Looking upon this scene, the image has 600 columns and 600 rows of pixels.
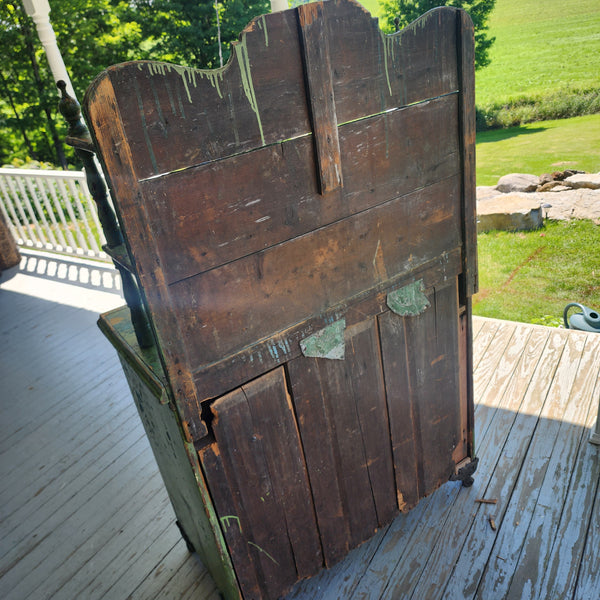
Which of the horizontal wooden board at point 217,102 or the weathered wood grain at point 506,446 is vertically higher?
the horizontal wooden board at point 217,102

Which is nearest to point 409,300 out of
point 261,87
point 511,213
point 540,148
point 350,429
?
point 350,429

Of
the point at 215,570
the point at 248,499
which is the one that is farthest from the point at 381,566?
the point at 248,499

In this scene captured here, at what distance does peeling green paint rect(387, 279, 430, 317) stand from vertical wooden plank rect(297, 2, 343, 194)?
0.47m

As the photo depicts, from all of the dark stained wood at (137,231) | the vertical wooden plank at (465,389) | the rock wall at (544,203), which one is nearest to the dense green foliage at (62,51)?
the rock wall at (544,203)

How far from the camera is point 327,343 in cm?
150

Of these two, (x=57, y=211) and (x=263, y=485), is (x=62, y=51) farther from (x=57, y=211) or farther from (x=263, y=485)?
(x=263, y=485)

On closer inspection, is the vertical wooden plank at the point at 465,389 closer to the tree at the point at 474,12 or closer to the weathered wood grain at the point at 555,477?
the weathered wood grain at the point at 555,477

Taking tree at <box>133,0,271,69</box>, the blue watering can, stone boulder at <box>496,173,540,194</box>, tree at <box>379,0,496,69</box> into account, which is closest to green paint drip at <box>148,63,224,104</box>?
the blue watering can

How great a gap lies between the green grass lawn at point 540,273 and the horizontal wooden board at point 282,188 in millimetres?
2875

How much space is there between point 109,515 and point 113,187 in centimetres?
193

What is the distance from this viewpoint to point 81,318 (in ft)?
14.1

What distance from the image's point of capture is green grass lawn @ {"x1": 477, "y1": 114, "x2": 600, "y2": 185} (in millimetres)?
5414

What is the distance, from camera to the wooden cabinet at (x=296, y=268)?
1.09m

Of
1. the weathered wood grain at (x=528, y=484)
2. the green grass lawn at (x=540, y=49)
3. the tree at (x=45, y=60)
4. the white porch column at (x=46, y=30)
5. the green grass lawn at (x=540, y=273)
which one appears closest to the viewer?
the weathered wood grain at (x=528, y=484)
